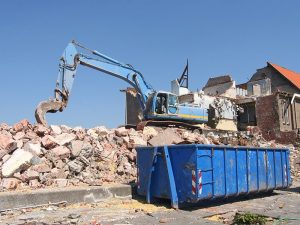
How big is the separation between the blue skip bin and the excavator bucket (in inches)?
227

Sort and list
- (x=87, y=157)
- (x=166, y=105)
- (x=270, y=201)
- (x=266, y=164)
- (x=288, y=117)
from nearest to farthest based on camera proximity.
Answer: (x=270, y=201)
(x=266, y=164)
(x=87, y=157)
(x=166, y=105)
(x=288, y=117)

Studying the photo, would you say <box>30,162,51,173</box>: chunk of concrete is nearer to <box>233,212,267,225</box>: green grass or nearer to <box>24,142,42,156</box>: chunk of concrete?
<box>24,142,42,156</box>: chunk of concrete

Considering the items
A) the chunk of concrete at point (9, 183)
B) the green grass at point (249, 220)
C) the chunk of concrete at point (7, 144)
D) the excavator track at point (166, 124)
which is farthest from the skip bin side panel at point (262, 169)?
the excavator track at point (166, 124)

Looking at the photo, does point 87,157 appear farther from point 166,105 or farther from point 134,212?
point 166,105

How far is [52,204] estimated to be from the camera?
9.77 m

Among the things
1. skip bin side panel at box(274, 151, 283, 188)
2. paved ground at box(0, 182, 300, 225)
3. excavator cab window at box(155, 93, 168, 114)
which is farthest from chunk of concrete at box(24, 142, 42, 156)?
excavator cab window at box(155, 93, 168, 114)

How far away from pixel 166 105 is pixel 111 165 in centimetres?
743

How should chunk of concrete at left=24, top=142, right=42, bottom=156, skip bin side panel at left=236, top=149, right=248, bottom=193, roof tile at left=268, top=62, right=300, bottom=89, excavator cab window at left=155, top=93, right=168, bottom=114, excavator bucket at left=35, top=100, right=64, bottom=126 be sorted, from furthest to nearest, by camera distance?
roof tile at left=268, top=62, right=300, bottom=89 < excavator cab window at left=155, top=93, right=168, bottom=114 < excavator bucket at left=35, top=100, right=64, bottom=126 < chunk of concrete at left=24, top=142, right=42, bottom=156 < skip bin side panel at left=236, top=149, right=248, bottom=193

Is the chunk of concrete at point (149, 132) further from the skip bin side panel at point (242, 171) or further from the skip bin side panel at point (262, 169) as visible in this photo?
the skip bin side panel at point (242, 171)

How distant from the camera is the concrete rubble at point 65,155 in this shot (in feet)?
37.1

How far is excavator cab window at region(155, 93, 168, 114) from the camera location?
20234mm

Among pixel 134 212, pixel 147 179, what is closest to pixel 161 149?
pixel 147 179

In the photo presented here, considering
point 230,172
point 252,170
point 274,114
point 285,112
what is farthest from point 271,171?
point 285,112

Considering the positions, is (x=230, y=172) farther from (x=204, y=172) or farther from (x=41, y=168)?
(x=41, y=168)
